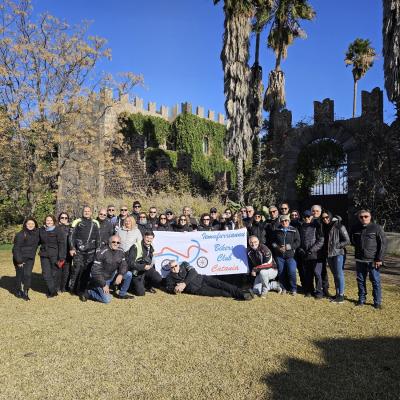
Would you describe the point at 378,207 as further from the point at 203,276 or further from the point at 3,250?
the point at 3,250

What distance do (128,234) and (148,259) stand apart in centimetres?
62

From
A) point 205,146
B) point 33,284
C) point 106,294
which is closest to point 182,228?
point 106,294

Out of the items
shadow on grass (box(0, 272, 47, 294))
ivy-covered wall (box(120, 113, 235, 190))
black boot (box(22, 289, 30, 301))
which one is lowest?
shadow on grass (box(0, 272, 47, 294))

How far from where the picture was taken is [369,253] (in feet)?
22.3

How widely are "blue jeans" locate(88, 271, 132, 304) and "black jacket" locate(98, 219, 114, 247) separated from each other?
2.82ft

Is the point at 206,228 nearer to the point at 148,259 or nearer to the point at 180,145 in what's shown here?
the point at 148,259

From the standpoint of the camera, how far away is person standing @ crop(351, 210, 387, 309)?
672cm

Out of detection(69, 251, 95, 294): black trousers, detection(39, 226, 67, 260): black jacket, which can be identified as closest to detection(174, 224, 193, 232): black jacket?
detection(69, 251, 95, 294): black trousers

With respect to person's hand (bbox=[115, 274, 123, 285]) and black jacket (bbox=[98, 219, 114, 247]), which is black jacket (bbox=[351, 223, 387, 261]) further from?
black jacket (bbox=[98, 219, 114, 247])

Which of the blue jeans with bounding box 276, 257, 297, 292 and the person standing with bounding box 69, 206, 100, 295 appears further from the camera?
the person standing with bounding box 69, 206, 100, 295

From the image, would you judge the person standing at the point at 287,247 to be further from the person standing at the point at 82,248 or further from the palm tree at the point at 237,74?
the palm tree at the point at 237,74

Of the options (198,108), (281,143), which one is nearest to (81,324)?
(281,143)

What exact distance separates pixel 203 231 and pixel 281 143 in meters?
14.0

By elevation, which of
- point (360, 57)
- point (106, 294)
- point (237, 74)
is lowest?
point (106, 294)
